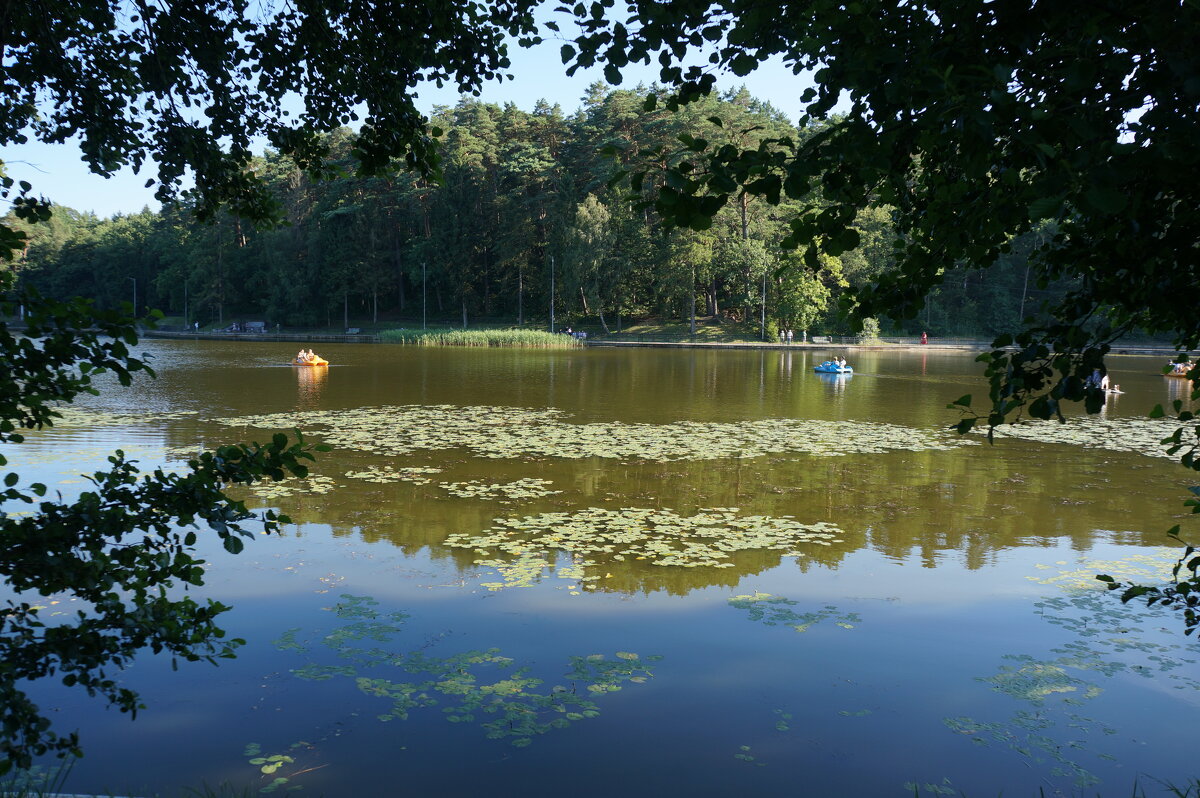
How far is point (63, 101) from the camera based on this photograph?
11.1ft

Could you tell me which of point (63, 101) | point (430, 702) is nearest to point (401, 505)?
point (430, 702)

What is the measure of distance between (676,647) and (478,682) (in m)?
1.25

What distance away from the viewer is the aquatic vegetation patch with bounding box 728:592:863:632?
5621 mm

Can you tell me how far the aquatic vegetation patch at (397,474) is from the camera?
32.5 feet

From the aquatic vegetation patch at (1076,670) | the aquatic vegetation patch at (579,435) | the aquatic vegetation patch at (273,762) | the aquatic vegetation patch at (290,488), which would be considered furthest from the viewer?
the aquatic vegetation patch at (579,435)

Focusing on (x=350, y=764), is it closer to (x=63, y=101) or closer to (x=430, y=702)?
(x=430, y=702)

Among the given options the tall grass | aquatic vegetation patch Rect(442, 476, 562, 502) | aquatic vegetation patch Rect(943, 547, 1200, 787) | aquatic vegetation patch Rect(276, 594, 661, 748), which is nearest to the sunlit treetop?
aquatic vegetation patch Rect(943, 547, 1200, 787)

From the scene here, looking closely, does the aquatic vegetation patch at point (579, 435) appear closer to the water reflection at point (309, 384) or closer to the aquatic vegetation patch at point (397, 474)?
the aquatic vegetation patch at point (397, 474)

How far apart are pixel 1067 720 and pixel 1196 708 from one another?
2.50 ft

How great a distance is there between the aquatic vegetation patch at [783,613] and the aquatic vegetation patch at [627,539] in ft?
2.58

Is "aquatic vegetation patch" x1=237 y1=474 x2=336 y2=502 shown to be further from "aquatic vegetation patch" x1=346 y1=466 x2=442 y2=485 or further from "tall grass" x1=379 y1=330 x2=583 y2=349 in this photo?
"tall grass" x1=379 y1=330 x2=583 y2=349

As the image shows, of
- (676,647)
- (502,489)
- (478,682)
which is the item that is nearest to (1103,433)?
(502,489)

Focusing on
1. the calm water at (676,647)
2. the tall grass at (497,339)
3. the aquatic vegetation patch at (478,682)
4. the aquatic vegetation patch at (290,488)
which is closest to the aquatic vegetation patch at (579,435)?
the calm water at (676,647)

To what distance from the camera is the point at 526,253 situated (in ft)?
201
